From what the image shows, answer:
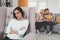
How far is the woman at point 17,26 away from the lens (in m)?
2.20

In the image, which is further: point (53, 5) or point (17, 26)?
point (53, 5)

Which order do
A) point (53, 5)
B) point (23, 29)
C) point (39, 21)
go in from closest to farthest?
point (23, 29) < point (39, 21) < point (53, 5)

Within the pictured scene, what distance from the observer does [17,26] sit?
229 cm

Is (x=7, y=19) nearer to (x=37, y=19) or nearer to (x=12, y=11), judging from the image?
(x=12, y=11)

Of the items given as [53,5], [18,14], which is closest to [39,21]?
[18,14]

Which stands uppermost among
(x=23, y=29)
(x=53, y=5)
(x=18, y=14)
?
(x=53, y=5)

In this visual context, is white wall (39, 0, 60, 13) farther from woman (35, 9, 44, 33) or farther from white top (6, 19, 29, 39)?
white top (6, 19, 29, 39)

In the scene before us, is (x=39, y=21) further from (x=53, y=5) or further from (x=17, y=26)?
(x=53, y=5)

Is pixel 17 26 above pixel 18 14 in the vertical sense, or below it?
below

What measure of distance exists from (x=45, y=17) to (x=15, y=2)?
2400 millimetres

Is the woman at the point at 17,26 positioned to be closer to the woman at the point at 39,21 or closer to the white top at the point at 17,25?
the white top at the point at 17,25

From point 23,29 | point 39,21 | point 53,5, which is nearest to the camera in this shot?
point 23,29

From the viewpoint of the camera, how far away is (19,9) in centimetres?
235

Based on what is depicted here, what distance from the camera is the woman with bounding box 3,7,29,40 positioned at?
220 cm
